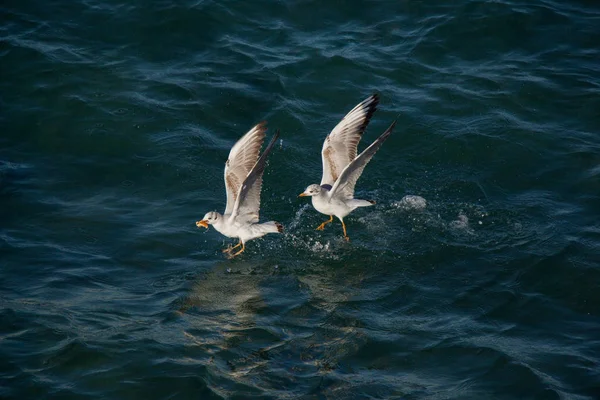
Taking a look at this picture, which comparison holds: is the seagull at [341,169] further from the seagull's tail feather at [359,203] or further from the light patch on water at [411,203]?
the light patch on water at [411,203]

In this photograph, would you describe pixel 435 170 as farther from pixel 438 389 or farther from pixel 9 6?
pixel 9 6

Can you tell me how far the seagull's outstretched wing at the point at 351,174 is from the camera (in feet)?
39.9

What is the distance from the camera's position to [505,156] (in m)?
15.2

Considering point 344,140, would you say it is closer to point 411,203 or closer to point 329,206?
point 329,206

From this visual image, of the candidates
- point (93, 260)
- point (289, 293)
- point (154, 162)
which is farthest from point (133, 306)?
point (154, 162)

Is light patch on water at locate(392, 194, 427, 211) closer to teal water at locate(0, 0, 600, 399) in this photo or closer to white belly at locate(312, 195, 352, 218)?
teal water at locate(0, 0, 600, 399)

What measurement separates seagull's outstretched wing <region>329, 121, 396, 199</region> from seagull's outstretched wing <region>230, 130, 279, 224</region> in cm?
125

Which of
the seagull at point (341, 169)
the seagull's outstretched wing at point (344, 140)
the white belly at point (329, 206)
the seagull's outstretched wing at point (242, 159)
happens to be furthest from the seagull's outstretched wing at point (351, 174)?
the seagull's outstretched wing at point (242, 159)

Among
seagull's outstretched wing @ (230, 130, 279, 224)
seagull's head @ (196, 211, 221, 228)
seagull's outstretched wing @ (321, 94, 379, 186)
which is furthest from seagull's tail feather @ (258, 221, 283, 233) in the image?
seagull's outstretched wing @ (321, 94, 379, 186)

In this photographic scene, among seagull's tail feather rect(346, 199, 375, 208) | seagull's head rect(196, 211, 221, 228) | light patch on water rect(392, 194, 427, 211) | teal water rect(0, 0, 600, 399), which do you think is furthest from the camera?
light patch on water rect(392, 194, 427, 211)

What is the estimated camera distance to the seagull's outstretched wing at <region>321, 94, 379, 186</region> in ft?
44.2

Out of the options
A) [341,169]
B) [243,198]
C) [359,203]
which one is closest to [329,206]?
[359,203]

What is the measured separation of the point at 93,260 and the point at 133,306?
146 cm

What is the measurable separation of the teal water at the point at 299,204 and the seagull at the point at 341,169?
2.08 ft
